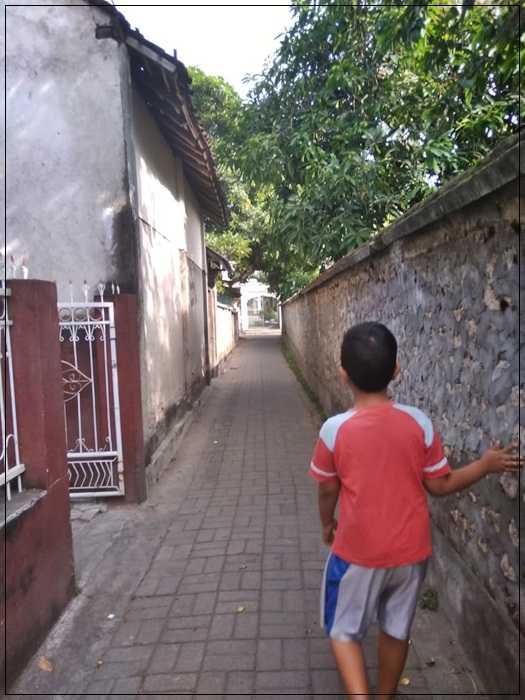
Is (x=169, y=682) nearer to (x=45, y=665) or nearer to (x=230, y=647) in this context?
(x=230, y=647)

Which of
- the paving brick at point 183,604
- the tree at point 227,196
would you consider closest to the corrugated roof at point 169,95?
the paving brick at point 183,604

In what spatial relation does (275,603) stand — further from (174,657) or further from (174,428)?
(174,428)

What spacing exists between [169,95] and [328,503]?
212 inches

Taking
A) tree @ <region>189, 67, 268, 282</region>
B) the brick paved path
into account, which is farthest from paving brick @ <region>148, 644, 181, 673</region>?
tree @ <region>189, 67, 268, 282</region>

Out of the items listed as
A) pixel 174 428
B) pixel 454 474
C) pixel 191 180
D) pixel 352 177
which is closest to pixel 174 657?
pixel 454 474

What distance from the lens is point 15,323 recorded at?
3119 mm

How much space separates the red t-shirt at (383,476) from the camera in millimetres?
1914

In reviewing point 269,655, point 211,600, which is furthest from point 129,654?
point 269,655

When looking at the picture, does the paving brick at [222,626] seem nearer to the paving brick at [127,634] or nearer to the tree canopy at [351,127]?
the paving brick at [127,634]

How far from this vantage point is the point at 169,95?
19.8 ft

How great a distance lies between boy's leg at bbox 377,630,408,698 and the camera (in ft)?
7.00

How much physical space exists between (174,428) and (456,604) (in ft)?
16.9

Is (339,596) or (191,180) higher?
(191,180)

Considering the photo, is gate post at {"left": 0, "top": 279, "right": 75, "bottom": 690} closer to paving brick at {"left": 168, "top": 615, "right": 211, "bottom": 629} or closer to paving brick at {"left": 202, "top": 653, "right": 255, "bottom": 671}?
paving brick at {"left": 168, "top": 615, "right": 211, "bottom": 629}
